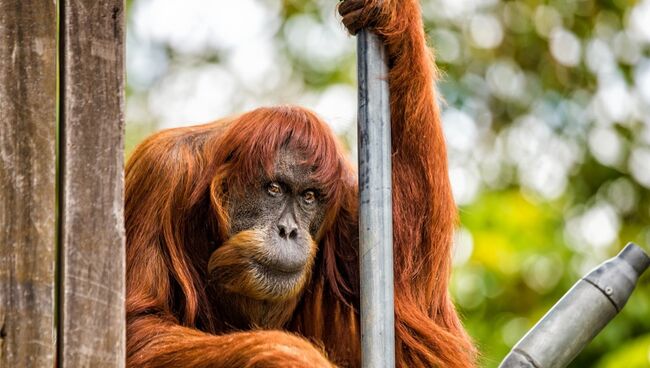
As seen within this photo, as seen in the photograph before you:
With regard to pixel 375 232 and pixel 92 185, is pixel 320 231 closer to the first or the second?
pixel 375 232

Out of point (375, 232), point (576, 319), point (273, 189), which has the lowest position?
point (576, 319)

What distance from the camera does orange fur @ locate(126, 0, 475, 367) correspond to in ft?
12.3

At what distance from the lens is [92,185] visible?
2.80m

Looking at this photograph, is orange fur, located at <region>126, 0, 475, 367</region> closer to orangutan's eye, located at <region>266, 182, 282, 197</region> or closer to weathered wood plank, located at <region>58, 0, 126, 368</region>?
orangutan's eye, located at <region>266, 182, 282, 197</region>

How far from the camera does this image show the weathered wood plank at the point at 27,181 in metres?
2.68

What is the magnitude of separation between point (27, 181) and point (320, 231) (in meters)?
1.62

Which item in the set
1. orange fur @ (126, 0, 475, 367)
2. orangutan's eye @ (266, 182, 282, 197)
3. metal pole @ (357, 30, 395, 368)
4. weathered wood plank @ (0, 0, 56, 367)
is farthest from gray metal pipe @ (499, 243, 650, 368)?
weathered wood plank @ (0, 0, 56, 367)

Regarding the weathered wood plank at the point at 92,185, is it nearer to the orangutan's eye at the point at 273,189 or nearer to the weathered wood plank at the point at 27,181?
the weathered wood plank at the point at 27,181

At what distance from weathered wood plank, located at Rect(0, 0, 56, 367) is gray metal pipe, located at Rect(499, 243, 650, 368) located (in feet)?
4.54

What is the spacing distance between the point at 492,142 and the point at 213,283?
5.33m

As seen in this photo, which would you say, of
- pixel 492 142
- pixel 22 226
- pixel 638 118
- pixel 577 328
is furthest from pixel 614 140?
pixel 22 226

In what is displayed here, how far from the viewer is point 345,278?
425 cm

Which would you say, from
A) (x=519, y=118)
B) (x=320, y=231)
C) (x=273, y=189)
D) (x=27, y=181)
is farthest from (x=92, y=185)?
(x=519, y=118)

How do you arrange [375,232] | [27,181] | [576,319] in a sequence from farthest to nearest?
[576,319], [375,232], [27,181]
